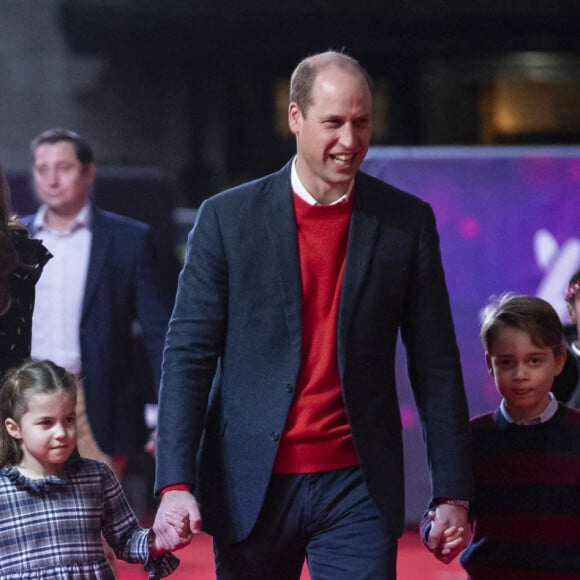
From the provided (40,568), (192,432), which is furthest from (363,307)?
(40,568)

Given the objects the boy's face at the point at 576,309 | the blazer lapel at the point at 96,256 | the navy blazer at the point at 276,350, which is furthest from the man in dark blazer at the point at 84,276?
the navy blazer at the point at 276,350

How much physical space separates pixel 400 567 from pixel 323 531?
246 cm

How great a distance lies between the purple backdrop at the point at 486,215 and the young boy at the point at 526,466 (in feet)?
8.26

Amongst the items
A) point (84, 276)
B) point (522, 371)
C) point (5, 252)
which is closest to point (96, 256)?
point (84, 276)

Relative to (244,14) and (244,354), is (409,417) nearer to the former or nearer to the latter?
(244,14)

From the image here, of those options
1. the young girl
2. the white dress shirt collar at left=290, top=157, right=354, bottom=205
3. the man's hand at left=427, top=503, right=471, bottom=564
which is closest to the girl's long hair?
the young girl

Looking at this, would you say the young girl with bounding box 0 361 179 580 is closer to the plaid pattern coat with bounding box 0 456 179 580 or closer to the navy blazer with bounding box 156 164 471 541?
the plaid pattern coat with bounding box 0 456 179 580

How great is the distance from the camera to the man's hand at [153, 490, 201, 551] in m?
2.45

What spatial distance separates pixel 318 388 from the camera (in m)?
2.54

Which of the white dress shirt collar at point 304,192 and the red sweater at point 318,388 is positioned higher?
the white dress shirt collar at point 304,192

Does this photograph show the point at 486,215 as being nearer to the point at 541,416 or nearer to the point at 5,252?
the point at 541,416

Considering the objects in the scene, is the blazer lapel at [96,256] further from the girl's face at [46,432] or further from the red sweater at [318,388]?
the red sweater at [318,388]

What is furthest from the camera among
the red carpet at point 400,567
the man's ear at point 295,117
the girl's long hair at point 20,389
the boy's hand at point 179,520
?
the red carpet at point 400,567

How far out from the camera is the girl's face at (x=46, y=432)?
8.78 feet
